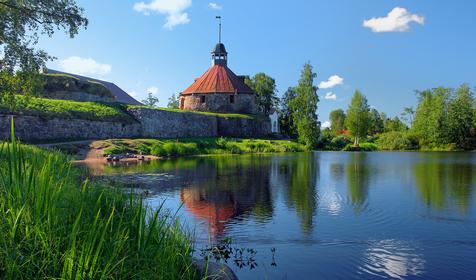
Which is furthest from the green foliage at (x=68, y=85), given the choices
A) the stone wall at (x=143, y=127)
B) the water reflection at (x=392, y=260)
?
the water reflection at (x=392, y=260)

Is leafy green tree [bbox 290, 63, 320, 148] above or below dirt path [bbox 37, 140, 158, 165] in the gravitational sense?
above

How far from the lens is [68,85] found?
42.0 metres

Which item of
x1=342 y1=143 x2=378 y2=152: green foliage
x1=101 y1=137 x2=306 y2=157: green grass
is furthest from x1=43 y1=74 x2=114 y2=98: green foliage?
x1=342 y1=143 x2=378 y2=152: green foliage

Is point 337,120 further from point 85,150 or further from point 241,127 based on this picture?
point 85,150

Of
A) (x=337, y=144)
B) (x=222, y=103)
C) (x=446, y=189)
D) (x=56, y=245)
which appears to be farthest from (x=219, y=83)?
(x=56, y=245)

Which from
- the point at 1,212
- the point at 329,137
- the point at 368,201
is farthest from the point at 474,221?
the point at 329,137

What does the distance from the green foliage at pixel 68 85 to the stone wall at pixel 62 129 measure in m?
7.72

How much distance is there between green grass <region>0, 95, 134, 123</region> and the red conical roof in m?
21.3

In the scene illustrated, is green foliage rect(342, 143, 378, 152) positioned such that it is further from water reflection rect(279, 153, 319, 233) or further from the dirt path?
water reflection rect(279, 153, 319, 233)

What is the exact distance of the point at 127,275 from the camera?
4262 millimetres

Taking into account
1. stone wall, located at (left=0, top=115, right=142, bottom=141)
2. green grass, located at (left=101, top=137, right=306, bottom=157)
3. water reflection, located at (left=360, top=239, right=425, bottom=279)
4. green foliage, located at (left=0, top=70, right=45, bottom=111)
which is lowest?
water reflection, located at (left=360, top=239, right=425, bottom=279)

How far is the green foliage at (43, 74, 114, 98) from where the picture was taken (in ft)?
135

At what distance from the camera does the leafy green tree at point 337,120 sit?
126 m

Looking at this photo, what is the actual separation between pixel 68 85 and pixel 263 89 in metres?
39.0
